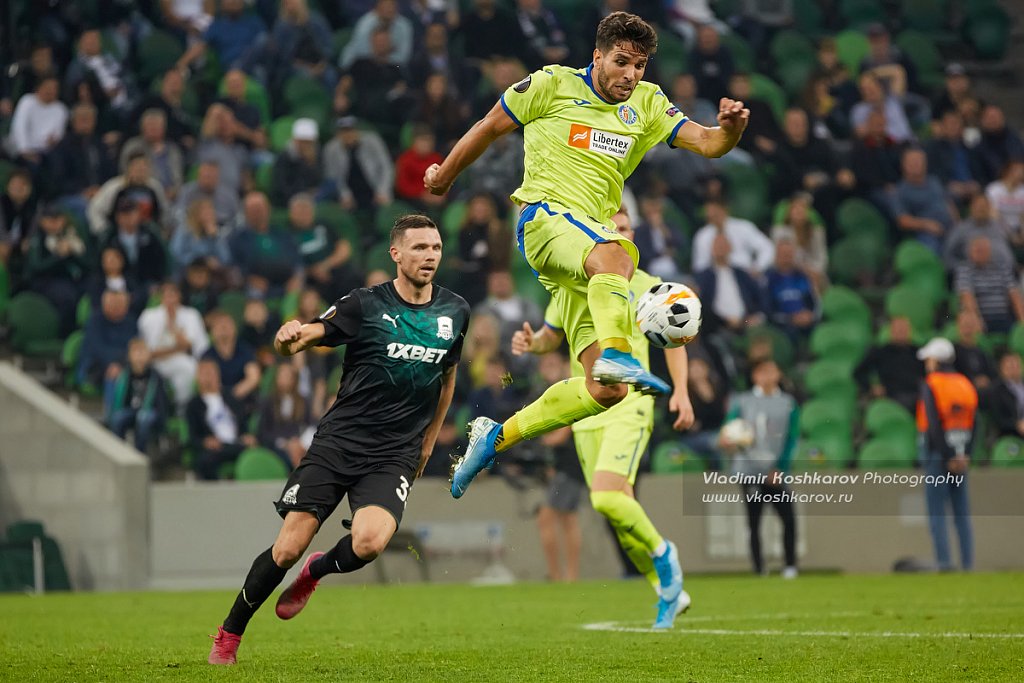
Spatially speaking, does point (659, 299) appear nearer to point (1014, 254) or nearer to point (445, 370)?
point (445, 370)

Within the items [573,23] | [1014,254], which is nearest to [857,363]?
[1014,254]

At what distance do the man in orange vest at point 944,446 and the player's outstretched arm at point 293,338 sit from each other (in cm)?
1000

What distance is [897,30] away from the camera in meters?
21.6

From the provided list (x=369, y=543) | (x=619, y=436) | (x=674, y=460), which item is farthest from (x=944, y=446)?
(x=369, y=543)

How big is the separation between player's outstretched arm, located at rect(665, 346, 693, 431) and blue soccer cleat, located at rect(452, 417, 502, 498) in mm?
1728

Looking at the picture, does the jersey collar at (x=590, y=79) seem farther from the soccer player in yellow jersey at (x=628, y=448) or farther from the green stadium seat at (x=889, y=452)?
the green stadium seat at (x=889, y=452)

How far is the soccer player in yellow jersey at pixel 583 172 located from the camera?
24.3ft

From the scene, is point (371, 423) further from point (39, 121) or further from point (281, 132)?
point (39, 121)

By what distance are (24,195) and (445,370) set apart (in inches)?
442

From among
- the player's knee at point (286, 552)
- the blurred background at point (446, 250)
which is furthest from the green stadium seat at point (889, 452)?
the player's knee at point (286, 552)

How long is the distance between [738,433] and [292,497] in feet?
27.8

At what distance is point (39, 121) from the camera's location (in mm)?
18328

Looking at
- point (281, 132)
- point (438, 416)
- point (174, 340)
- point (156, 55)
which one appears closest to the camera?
point (438, 416)

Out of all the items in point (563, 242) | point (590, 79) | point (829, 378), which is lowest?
point (829, 378)
